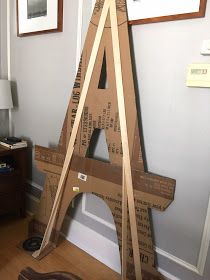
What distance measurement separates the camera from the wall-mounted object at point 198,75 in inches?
47.6

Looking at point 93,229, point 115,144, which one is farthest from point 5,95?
point 93,229

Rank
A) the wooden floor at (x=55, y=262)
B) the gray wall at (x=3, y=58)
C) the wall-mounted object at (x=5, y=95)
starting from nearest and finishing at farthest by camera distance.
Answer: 1. the wooden floor at (x=55, y=262)
2. the wall-mounted object at (x=5, y=95)
3. the gray wall at (x=3, y=58)

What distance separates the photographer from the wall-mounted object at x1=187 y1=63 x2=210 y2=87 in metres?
1.21

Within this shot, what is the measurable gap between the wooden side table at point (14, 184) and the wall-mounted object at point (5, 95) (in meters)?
0.34

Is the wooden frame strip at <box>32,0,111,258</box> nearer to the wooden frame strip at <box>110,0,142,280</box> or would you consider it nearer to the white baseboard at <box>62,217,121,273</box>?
the wooden frame strip at <box>110,0,142,280</box>

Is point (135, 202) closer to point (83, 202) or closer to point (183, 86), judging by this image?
point (83, 202)

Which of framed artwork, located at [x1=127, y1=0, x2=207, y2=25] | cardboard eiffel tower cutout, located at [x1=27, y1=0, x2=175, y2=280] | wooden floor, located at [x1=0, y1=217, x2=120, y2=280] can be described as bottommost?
wooden floor, located at [x1=0, y1=217, x2=120, y2=280]

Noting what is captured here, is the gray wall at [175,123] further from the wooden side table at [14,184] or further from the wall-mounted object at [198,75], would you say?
the wooden side table at [14,184]

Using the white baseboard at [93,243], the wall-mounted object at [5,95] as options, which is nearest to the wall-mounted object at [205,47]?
the white baseboard at [93,243]

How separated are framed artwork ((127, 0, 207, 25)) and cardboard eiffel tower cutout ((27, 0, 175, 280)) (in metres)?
0.06

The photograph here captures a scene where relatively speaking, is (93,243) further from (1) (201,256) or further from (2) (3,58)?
(2) (3,58)

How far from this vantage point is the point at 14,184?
2158mm

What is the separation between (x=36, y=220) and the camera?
2016 millimetres

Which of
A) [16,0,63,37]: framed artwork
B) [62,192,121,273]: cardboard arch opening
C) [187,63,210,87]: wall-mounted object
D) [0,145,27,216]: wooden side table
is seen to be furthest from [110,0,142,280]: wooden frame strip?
[0,145,27,216]: wooden side table
